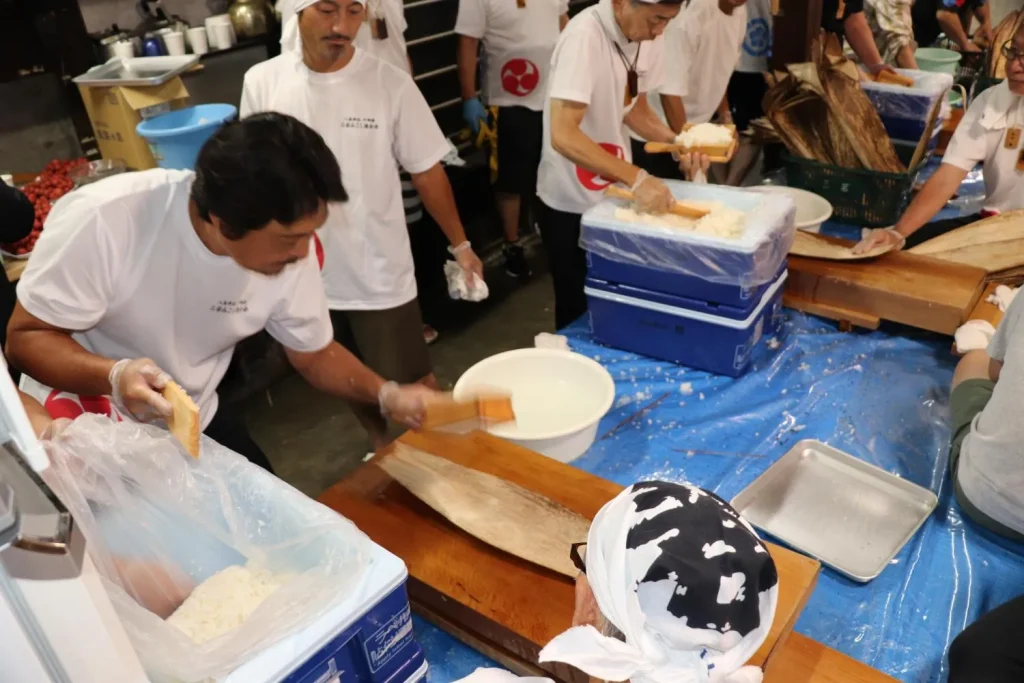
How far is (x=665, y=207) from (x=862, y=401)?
Result: 2.25ft

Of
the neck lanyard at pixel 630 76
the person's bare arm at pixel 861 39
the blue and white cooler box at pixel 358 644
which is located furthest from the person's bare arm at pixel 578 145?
the person's bare arm at pixel 861 39

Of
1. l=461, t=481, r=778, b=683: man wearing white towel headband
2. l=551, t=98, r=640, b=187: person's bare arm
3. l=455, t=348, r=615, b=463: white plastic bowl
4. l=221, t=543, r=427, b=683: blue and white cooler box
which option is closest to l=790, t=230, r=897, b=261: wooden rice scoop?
l=551, t=98, r=640, b=187: person's bare arm

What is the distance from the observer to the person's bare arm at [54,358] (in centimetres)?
127

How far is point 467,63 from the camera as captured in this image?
12.1ft

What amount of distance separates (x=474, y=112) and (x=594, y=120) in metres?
1.64

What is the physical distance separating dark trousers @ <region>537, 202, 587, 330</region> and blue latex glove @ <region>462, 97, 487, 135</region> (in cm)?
145

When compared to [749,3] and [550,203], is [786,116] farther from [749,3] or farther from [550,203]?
[749,3]

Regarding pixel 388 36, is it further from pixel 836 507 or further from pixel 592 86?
pixel 836 507

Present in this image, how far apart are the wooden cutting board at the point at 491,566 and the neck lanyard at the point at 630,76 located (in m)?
1.41

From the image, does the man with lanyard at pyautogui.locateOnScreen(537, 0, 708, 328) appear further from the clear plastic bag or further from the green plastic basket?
the clear plastic bag

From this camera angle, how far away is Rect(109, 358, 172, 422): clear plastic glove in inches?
43.9

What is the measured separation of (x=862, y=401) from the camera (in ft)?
5.74

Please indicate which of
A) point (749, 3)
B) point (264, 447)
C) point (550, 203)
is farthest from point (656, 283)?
point (749, 3)

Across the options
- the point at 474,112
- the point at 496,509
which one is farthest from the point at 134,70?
the point at 496,509
